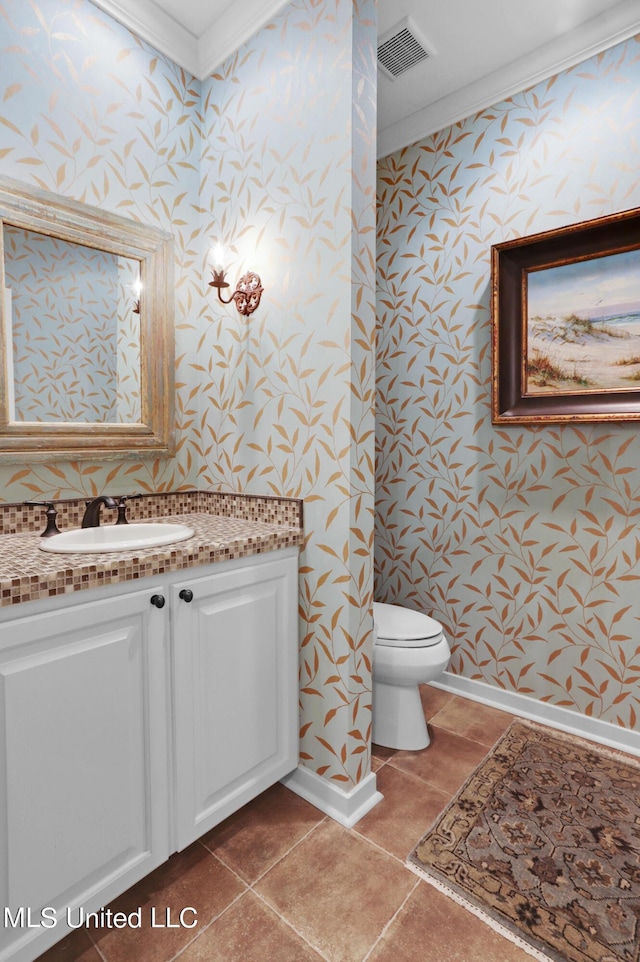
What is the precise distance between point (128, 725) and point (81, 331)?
1.24m

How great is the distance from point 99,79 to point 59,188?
431 millimetres

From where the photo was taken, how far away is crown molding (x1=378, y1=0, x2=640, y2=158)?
71.2 inches

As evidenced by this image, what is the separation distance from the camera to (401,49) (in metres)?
1.98

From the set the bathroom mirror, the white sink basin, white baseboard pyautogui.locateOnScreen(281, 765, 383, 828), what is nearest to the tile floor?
white baseboard pyautogui.locateOnScreen(281, 765, 383, 828)

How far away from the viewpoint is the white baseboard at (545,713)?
6.31 feet

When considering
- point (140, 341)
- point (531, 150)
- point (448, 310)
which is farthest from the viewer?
point (448, 310)

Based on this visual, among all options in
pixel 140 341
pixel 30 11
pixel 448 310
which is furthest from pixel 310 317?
pixel 30 11

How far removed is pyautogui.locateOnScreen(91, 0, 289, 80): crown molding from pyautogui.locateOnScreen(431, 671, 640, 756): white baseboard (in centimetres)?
275

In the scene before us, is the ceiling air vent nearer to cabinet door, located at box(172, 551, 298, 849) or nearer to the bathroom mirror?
the bathroom mirror

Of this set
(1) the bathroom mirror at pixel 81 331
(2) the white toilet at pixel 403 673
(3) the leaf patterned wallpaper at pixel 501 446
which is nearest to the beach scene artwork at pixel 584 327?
(3) the leaf patterned wallpaper at pixel 501 446

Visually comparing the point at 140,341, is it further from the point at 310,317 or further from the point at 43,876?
the point at 43,876

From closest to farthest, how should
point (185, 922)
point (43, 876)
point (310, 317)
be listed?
point (43, 876) → point (185, 922) → point (310, 317)

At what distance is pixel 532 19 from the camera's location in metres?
1.85

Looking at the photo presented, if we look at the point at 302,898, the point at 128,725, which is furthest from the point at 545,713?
the point at 128,725
